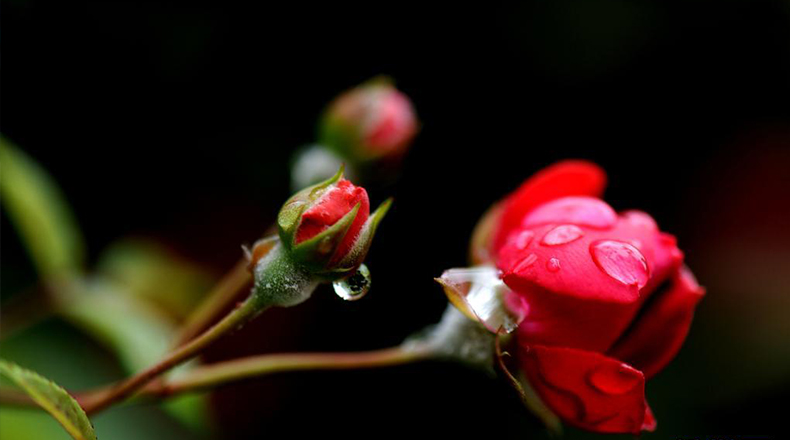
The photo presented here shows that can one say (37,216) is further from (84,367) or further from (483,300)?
(483,300)

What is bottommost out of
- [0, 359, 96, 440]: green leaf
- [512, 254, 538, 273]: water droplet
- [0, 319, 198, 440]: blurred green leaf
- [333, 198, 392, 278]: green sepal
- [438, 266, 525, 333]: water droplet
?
[0, 319, 198, 440]: blurred green leaf

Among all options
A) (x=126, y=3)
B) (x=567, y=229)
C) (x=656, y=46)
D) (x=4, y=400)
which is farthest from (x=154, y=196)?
(x=567, y=229)

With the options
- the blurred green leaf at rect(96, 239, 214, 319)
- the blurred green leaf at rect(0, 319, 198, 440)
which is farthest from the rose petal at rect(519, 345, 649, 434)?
the blurred green leaf at rect(96, 239, 214, 319)

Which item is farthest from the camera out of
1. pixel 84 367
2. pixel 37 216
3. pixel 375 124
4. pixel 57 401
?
pixel 84 367

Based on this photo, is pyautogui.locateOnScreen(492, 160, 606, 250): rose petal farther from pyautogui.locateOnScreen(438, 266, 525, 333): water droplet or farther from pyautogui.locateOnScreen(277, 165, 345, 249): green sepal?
pyautogui.locateOnScreen(277, 165, 345, 249): green sepal

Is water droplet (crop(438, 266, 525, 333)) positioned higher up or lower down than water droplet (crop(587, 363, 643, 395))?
higher up

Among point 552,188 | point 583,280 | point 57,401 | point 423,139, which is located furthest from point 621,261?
point 423,139

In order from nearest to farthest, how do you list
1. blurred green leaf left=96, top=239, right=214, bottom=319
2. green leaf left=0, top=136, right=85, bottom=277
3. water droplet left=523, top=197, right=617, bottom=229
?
1. water droplet left=523, top=197, right=617, bottom=229
2. green leaf left=0, top=136, right=85, bottom=277
3. blurred green leaf left=96, top=239, right=214, bottom=319
